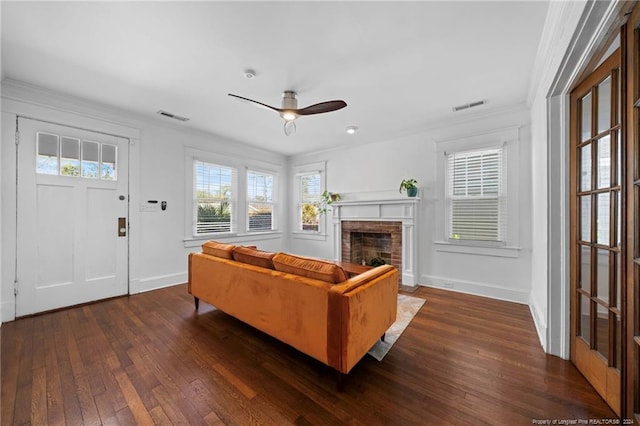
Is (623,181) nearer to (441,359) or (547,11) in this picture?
(547,11)

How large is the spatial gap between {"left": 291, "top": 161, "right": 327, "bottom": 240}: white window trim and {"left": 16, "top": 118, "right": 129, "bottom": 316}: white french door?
3.27m

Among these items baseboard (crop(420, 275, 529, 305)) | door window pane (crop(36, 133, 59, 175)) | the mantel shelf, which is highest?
door window pane (crop(36, 133, 59, 175))

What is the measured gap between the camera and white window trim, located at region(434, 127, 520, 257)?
11.1ft

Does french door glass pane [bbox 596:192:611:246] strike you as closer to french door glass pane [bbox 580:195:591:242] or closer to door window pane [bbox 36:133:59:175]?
french door glass pane [bbox 580:195:591:242]

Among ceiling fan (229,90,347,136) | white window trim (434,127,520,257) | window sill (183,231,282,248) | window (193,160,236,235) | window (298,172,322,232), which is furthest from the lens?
window (298,172,322,232)

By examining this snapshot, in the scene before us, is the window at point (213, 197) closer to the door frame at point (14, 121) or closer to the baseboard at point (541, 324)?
the door frame at point (14, 121)

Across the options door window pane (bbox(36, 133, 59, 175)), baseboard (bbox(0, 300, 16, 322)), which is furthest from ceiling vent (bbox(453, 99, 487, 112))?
baseboard (bbox(0, 300, 16, 322))

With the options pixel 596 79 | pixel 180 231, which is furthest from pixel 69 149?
pixel 596 79

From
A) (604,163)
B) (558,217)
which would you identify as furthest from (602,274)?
(604,163)

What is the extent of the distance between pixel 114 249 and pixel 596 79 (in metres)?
5.27

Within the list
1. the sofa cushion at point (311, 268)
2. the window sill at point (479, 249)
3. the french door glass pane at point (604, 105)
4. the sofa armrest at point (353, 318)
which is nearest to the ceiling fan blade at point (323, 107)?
the sofa cushion at point (311, 268)

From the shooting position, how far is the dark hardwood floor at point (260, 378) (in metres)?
1.51

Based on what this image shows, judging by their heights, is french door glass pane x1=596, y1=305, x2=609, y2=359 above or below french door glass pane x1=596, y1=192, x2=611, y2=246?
below

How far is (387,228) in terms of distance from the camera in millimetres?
4340
